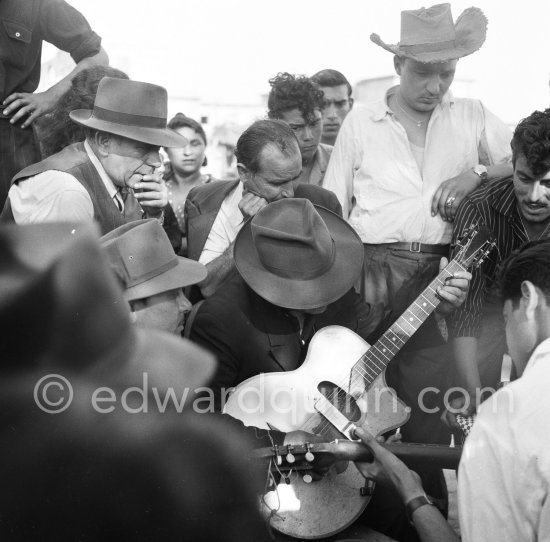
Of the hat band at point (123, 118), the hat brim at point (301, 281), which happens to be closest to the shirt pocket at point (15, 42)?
the hat band at point (123, 118)

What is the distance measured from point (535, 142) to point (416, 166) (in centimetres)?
76

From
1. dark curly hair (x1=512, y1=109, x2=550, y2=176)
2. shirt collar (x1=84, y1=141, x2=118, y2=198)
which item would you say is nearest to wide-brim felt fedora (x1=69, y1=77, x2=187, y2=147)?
shirt collar (x1=84, y1=141, x2=118, y2=198)

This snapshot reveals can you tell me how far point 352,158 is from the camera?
181 inches

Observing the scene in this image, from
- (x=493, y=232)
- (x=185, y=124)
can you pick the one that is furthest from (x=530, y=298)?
(x=185, y=124)

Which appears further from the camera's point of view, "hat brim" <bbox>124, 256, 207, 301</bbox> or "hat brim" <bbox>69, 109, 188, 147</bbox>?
"hat brim" <bbox>69, 109, 188, 147</bbox>

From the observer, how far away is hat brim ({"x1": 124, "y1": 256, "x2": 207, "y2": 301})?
2.87m

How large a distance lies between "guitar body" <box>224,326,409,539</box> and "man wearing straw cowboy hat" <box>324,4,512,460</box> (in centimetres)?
44

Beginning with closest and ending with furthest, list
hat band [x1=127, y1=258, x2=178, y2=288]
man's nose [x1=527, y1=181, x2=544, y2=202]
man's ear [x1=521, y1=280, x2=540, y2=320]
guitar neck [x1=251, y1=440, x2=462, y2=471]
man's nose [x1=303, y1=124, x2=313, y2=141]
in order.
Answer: man's ear [x1=521, y1=280, x2=540, y2=320], hat band [x1=127, y1=258, x2=178, y2=288], guitar neck [x1=251, y1=440, x2=462, y2=471], man's nose [x1=527, y1=181, x2=544, y2=202], man's nose [x1=303, y1=124, x2=313, y2=141]

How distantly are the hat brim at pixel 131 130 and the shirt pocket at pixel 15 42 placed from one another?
45 cm

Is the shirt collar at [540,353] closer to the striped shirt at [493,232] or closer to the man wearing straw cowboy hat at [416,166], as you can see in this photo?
the striped shirt at [493,232]

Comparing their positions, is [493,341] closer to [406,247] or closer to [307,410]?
[406,247]

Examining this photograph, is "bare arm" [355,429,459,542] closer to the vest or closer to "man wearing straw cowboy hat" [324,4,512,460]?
"man wearing straw cowboy hat" [324,4,512,460]

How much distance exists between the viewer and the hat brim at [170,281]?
287 centimetres

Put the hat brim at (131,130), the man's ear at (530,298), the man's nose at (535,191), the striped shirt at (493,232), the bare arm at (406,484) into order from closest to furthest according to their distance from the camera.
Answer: the man's ear at (530,298)
the bare arm at (406,484)
the hat brim at (131,130)
the man's nose at (535,191)
the striped shirt at (493,232)
